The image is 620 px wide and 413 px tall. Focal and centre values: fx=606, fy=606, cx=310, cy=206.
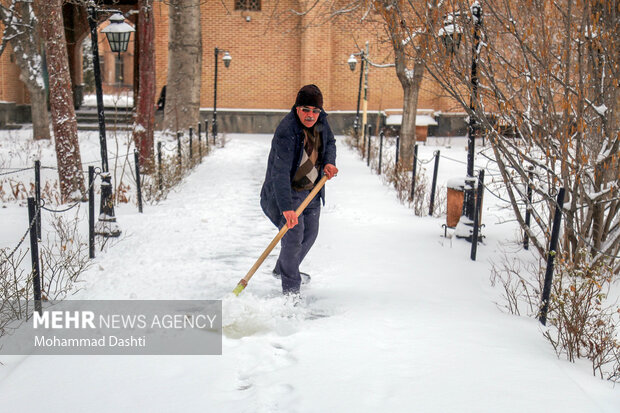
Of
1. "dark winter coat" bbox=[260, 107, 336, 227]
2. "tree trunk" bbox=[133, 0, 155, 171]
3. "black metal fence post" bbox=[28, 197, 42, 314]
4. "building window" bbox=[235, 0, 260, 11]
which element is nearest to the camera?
"black metal fence post" bbox=[28, 197, 42, 314]

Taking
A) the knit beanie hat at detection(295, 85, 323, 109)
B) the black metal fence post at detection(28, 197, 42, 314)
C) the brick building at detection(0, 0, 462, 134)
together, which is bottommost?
the black metal fence post at detection(28, 197, 42, 314)

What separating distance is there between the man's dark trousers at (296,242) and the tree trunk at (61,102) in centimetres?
543

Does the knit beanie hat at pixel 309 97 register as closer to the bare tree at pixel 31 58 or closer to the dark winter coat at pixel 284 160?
the dark winter coat at pixel 284 160

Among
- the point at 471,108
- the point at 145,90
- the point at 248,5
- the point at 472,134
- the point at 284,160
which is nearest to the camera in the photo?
the point at 284,160

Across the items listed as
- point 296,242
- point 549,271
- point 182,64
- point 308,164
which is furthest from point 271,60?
point 549,271

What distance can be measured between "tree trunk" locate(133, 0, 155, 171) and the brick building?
399 inches

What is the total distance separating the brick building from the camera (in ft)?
76.5

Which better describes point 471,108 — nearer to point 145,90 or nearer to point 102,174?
point 102,174

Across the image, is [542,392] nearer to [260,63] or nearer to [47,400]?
[47,400]

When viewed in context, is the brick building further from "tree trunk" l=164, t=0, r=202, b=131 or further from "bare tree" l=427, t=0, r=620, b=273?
"bare tree" l=427, t=0, r=620, b=273

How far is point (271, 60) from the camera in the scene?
24.0 metres

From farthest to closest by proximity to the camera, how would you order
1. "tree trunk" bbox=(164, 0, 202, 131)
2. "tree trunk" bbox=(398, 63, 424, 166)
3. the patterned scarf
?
"tree trunk" bbox=(164, 0, 202, 131), "tree trunk" bbox=(398, 63, 424, 166), the patterned scarf

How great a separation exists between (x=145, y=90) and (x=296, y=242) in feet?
30.3

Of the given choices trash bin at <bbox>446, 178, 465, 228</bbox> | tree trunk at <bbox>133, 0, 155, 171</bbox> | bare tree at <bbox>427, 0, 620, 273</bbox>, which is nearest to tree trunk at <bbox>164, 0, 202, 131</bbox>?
tree trunk at <bbox>133, 0, 155, 171</bbox>
